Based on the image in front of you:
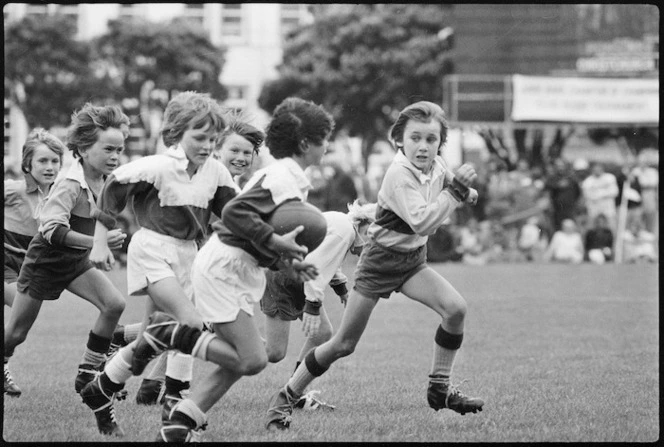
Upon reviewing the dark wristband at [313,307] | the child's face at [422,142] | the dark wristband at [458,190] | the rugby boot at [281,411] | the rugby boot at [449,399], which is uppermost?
the child's face at [422,142]

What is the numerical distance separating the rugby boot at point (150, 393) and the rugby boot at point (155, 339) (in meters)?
1.56

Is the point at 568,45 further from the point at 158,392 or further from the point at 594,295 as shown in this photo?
the point at 158,392

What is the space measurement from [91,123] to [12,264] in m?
1.61

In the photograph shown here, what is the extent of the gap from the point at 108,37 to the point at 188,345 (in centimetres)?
3198

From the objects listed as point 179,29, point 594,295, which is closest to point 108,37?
A: point 179,29

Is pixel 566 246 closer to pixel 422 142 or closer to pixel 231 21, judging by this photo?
pixel 422 142

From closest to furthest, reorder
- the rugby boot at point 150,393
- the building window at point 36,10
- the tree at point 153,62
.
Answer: the rugby boot at point 150,393 < the tree at point 153,62 < the building window at point 36,10

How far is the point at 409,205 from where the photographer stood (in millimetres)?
6285

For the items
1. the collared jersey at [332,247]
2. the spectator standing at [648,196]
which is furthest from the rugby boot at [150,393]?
the spectator standing at [648,196]

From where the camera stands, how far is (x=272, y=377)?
8727 millimetres

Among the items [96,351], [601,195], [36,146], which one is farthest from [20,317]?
[601,195]

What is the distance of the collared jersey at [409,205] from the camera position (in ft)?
20.3

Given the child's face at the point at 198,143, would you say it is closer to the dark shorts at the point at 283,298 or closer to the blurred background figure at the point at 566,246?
the dark shorts at the point at 283,298

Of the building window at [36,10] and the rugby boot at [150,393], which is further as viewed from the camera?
the building window at [36,10]
